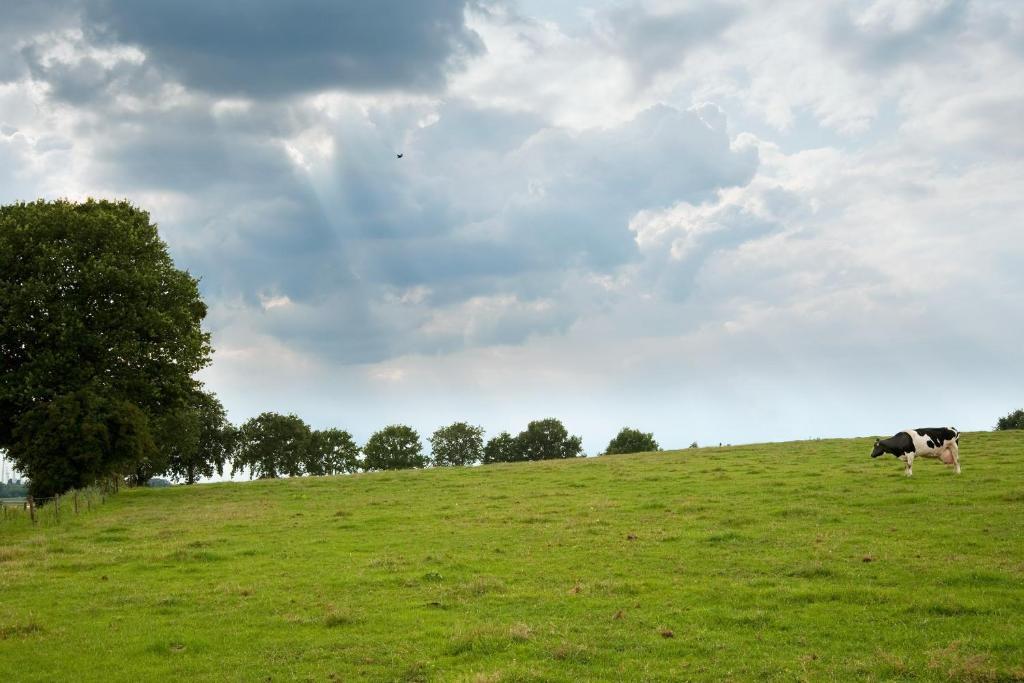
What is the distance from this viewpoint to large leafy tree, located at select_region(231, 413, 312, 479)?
4269 inches

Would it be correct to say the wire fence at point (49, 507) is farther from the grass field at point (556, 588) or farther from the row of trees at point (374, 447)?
the row of trees at point (374, 447)

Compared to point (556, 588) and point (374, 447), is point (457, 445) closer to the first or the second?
point (374, 447)

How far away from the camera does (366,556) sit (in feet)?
83.3

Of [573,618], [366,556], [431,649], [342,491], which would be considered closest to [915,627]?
[573,618]

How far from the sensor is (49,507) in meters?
41.1

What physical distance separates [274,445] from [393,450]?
2119 centimetres

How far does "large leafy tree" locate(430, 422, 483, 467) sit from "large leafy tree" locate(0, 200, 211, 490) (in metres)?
83.2

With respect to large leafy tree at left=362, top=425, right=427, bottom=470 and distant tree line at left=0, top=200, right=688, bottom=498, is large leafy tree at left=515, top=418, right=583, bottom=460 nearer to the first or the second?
large leafy tree at left=362, top=425, right=427, bottom=470

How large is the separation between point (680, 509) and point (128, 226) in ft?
133

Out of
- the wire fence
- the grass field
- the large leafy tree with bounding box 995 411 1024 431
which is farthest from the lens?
the large leafy tree with bounding box 995 411 1024 431

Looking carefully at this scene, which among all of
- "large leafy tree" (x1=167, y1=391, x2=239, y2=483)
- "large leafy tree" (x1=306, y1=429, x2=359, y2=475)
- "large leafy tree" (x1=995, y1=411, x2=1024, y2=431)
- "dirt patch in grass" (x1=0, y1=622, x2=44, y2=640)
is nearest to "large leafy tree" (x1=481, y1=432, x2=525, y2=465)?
"large leafy tree" (x1=306, y1=429, x2=359, y2=475)

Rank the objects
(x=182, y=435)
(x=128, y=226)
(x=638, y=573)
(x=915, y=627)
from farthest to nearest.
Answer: (x=182, y=435) < (x=128, y=226) < (x=638, y=573) < (x=915, y=627)

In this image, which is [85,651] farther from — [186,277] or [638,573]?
[186,277]

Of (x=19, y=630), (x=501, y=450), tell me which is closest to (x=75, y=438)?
(x=19, y=630)
